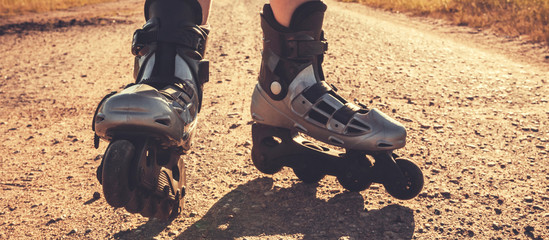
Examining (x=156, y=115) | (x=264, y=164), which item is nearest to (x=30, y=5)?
(x=264, y=164)

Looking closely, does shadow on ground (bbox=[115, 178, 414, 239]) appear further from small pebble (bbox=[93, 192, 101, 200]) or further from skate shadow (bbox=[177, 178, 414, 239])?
small pebble (bbox=[93, 192, 101, 200])

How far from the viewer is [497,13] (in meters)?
7.29

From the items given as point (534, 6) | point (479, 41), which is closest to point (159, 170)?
point (479, 41)

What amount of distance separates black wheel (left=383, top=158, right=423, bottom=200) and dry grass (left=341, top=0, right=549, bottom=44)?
15.1 ft

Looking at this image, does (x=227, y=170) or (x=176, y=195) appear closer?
(x=176, y=195)

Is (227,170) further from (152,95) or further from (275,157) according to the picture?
(152,95)

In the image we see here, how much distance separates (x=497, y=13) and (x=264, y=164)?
259 inches

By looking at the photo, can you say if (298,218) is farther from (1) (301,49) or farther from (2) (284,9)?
(2) (284,9)

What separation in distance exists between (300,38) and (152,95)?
0.70 m

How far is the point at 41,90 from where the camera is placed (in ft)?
12.8

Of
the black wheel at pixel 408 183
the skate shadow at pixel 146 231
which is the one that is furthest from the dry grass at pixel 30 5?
the black wheel at pixel 408 183

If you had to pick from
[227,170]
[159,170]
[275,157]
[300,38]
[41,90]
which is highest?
[300,38]

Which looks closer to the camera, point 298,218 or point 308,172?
→ point 298,218

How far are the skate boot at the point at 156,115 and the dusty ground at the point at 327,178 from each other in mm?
269
